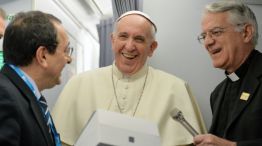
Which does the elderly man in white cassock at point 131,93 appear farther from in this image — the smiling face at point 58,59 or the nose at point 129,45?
the smiling face at point 58,59

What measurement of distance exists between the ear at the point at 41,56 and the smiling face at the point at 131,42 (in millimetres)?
786

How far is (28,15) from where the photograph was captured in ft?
4.99

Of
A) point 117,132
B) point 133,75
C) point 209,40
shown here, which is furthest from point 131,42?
point 117,132

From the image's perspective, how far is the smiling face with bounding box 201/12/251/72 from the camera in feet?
6.74

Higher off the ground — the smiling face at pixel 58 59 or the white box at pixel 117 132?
the smiling face at pixel 58 59

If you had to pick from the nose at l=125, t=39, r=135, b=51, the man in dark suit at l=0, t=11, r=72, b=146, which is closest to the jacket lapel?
the nose at l=125, t=39, r=135, b=51

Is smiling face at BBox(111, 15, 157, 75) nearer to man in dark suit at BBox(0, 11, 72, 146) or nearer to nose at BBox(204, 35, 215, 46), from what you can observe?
nose at BBox(204, 35, 215, 46)

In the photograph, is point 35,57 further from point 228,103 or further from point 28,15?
point 228,103

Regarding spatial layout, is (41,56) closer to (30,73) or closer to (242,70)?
(30,73)

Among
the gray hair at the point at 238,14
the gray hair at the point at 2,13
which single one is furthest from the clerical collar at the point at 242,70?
the gray hair at the point at 2,13

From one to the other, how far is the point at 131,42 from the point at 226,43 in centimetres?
54

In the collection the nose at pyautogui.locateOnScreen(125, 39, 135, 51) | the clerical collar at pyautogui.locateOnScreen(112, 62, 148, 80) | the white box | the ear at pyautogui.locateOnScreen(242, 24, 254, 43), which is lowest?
the white box

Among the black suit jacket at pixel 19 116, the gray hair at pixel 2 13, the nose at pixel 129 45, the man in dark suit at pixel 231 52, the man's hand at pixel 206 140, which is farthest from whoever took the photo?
the nose at pixel 129 45

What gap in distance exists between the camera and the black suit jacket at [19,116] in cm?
121
